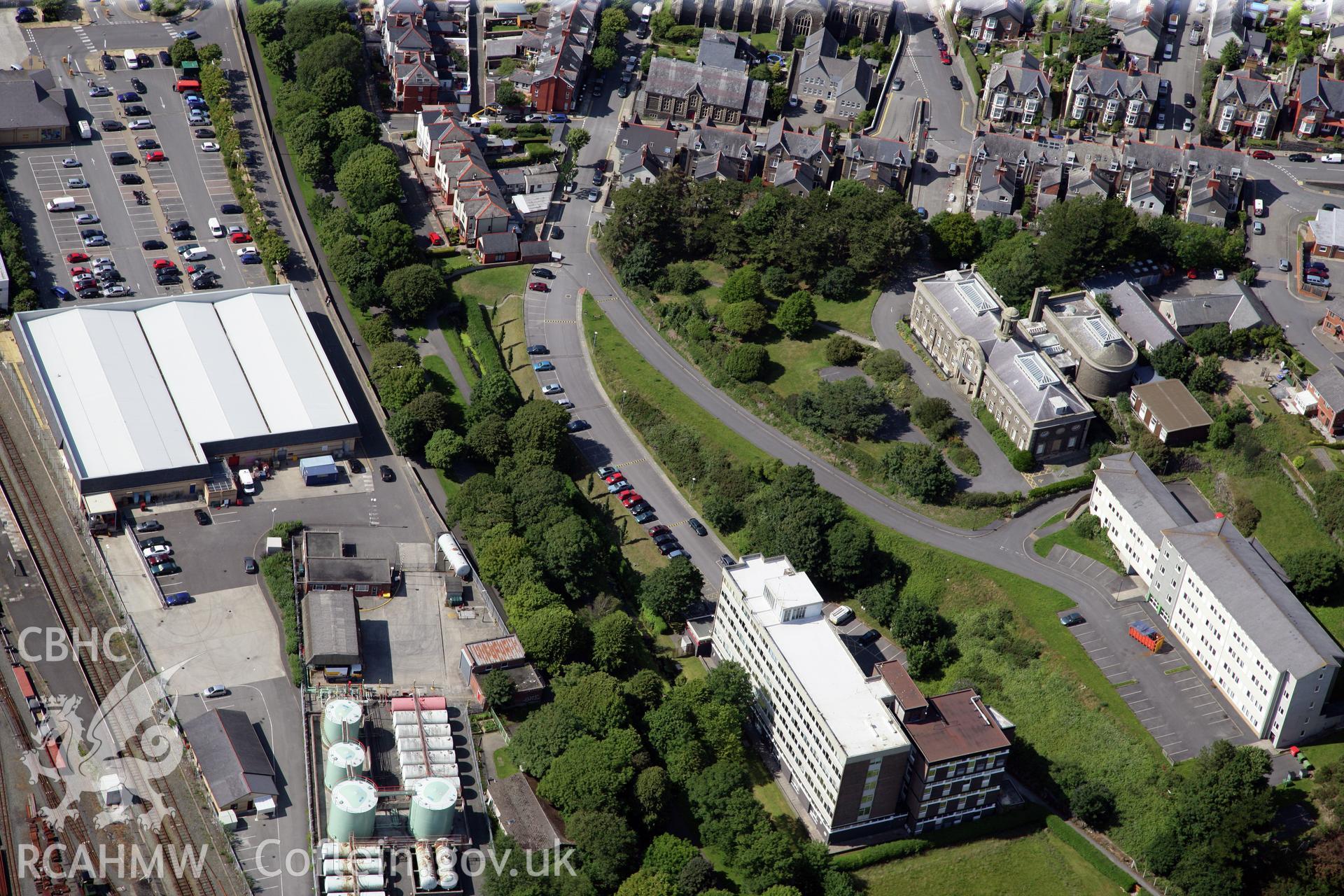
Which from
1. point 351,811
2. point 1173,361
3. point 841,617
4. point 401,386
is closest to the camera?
point 351,811

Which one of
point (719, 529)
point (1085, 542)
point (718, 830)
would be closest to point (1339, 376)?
point (1085, 542)

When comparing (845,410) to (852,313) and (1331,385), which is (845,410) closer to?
(852,313)

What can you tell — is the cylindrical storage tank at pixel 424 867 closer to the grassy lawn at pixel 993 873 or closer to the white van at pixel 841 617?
the grassy lawn at pixel 993 873

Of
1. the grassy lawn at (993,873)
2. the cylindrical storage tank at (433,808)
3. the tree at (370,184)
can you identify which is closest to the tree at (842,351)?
the tree at (370,184)

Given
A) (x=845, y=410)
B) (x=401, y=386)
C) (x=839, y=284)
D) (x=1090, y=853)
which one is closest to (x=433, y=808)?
(x=1090, y=853)

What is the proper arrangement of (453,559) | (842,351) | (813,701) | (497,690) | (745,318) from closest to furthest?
(813,701)
(497,690)
(453,559)
(842,351)
(745,318)

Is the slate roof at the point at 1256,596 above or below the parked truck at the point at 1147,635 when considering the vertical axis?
above
